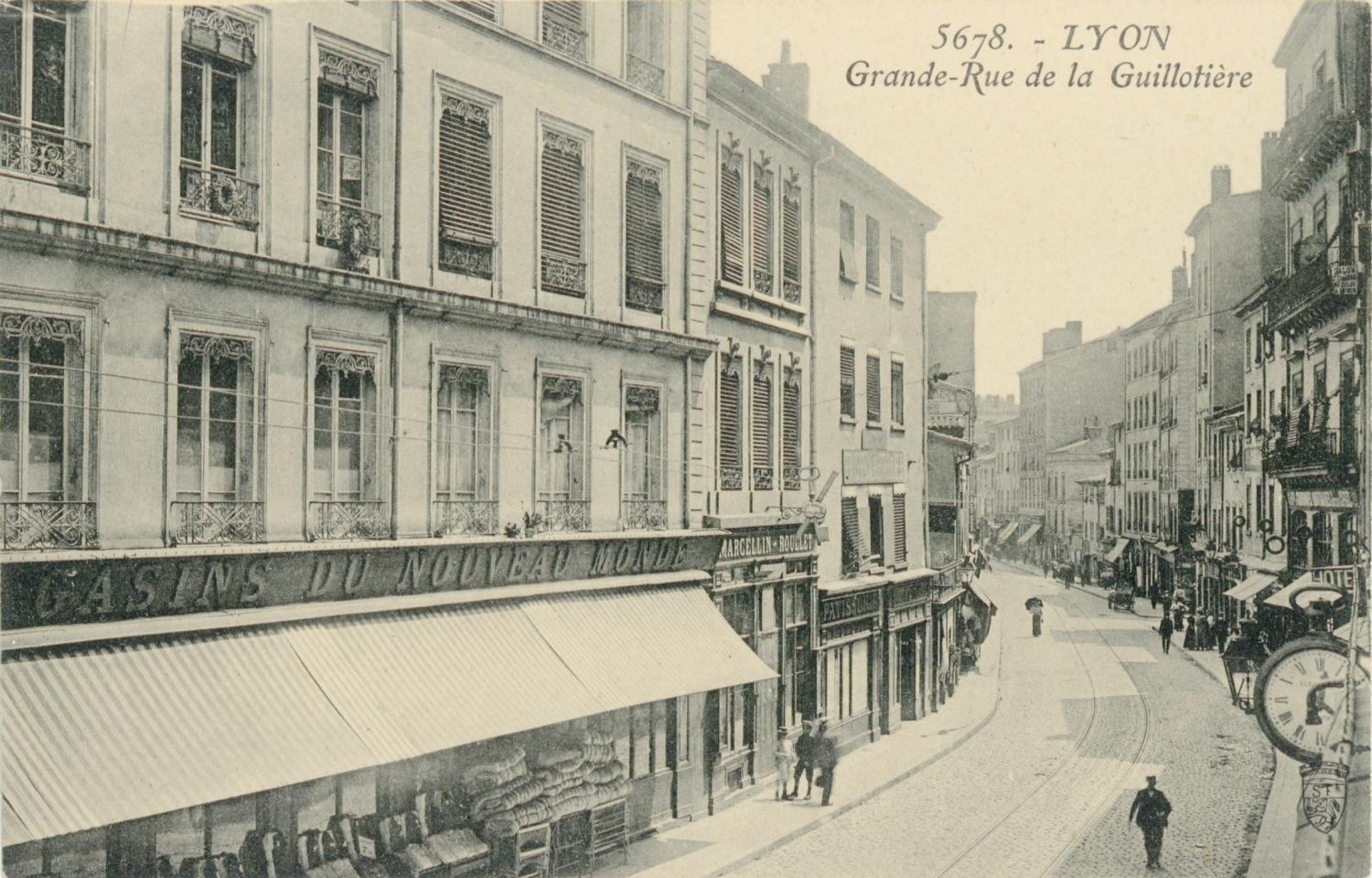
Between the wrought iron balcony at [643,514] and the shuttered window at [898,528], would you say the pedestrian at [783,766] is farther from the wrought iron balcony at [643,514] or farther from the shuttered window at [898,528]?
the shuttered window at [898,528]

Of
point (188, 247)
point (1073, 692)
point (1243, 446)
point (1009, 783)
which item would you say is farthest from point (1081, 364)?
point (188, 247)

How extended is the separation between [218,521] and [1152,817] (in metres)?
11.8

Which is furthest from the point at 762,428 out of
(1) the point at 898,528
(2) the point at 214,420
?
(2) the point at 214,420

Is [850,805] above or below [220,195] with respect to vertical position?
below

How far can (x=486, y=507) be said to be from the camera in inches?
584

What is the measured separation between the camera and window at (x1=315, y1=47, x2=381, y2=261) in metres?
12.7

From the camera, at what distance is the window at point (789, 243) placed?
23.4 metres

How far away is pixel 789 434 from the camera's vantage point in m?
23.6

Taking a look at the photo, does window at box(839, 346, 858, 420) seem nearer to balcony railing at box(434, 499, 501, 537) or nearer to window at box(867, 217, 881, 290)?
window at box(867, 217, 881, 290)

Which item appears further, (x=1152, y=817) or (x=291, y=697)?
(x=1152, y=817)

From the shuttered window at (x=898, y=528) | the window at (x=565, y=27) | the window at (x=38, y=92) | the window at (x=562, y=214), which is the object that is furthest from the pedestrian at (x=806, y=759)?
the window at (x=38, y=92)

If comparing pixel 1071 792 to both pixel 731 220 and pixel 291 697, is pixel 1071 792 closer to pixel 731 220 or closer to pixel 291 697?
pixel 731 220

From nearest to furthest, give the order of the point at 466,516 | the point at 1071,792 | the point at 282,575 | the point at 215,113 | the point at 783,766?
the point at 215,113
the point at 282,575
the point at 466,516
the point at 783,766
the point at 1071,792

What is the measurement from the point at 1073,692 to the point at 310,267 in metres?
25.1
